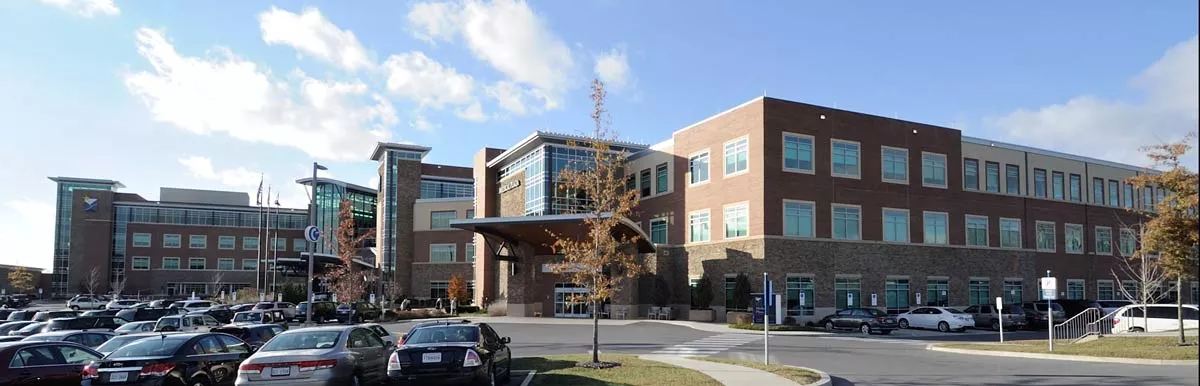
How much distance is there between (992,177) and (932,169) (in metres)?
6.02

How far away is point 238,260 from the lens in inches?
4306

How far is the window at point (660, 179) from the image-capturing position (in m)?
54.6

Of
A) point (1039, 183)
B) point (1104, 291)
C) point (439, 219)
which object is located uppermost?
point (1039, 183)

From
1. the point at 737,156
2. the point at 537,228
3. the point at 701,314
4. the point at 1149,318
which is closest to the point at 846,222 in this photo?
the point at 737,156

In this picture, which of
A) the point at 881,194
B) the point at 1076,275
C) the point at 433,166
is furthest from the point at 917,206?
the point at 433,166

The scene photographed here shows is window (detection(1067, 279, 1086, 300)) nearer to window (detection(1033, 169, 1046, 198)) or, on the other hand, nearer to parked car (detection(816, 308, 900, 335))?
window (detection(1033, 169, 1046, 198))

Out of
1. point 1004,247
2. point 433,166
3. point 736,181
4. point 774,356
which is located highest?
point 433,166

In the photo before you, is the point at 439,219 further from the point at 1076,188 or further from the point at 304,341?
the point at 304,341

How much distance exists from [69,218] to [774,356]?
11122cm

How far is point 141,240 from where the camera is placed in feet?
345

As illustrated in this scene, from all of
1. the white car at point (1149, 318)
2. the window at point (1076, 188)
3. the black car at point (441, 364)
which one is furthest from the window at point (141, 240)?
the white car at point (1149, 318)

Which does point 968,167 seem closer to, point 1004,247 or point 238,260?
point 1004,247

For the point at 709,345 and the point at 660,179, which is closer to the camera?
the point at 709,345

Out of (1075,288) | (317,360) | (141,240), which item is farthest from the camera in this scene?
(141,240)
